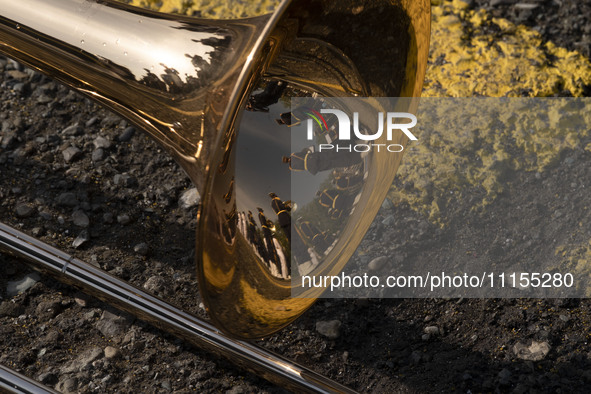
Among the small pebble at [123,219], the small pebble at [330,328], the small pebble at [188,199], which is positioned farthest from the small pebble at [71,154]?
the small pebble at [330,328]

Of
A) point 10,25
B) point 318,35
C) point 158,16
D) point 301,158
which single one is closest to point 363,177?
point 301,158

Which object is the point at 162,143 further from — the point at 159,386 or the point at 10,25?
the point at 159,386

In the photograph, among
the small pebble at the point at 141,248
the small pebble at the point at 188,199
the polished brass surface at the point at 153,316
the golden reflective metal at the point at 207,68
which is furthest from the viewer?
the small pebble at the point at 188,199

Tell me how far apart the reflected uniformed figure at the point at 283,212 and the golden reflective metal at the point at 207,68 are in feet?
0.40

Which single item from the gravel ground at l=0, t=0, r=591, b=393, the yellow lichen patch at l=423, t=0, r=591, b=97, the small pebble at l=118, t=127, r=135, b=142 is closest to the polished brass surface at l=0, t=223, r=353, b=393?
the gravel ground at l=0, t=0, r=591, b=393

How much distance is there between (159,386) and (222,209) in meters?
0.58

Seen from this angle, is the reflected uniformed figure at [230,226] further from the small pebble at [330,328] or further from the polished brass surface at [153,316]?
the small pebble at [330,328]

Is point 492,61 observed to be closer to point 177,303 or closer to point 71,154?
point 177,303

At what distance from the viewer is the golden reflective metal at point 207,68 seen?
4.45 ft

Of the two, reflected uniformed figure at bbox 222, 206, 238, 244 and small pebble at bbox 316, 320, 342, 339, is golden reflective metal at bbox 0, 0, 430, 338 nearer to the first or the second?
reflected uniformed figure at bbox 222, 206, 238, 244

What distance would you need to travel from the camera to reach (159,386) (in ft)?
5.82

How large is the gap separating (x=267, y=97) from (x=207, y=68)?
1.47ft

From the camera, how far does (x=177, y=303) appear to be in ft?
6.42

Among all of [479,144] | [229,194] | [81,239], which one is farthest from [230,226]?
[479,144]
